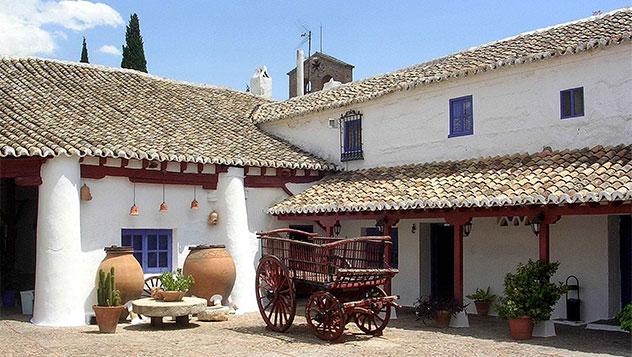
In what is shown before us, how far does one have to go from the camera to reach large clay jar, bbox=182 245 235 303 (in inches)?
545

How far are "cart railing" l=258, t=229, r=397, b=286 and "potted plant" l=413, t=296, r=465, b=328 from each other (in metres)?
1.84

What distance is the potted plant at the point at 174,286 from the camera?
12.4 metres

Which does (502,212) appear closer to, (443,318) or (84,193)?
(443,318)

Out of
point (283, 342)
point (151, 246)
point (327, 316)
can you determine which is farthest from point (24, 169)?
point (327, 316)

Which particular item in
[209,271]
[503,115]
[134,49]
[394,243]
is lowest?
[209,271]

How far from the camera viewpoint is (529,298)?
11117mm

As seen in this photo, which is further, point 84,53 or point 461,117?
point 84,53

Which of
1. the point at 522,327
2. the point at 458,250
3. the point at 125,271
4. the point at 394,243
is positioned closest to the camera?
the point at 522,327

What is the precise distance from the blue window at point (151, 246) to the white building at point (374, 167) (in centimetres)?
7

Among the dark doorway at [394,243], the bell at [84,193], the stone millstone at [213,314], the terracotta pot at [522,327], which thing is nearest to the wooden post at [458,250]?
the terracotta pot at [522,327]

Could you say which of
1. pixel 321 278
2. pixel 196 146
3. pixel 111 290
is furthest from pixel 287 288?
pixel 196 146

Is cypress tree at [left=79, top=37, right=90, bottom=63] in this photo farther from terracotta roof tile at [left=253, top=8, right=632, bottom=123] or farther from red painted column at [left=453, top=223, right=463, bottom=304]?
red painted column at [left=453, top=223, right=463, bottom=304]

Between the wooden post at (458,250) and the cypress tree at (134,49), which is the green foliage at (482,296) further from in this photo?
the cypress tree at (134,49)

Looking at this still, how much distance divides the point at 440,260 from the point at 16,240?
1052cm
